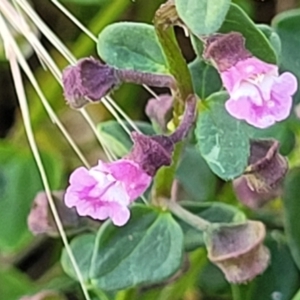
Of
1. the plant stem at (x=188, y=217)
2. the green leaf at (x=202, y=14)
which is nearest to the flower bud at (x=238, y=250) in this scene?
the plant stem at (x=188, y=217)

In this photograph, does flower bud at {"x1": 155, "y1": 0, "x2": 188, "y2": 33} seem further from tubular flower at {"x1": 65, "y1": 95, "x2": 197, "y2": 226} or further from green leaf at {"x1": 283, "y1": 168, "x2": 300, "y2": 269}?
green leaf at {"x1": 283, "y1": 168, "x2": 300, "y2": 269}

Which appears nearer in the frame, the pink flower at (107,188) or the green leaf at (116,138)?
the pink flower at (107,188)

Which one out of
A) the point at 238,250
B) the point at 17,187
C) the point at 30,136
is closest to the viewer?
the point at 238,250

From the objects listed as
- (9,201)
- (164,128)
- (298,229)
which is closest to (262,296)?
(298,229)

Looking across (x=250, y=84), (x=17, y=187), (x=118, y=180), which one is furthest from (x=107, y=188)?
(x=17, y=187)

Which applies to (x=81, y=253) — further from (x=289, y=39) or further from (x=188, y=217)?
(x=289, y=39)

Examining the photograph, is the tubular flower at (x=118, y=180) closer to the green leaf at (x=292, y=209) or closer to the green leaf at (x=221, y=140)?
the green leaf at (x=221, y=140)
